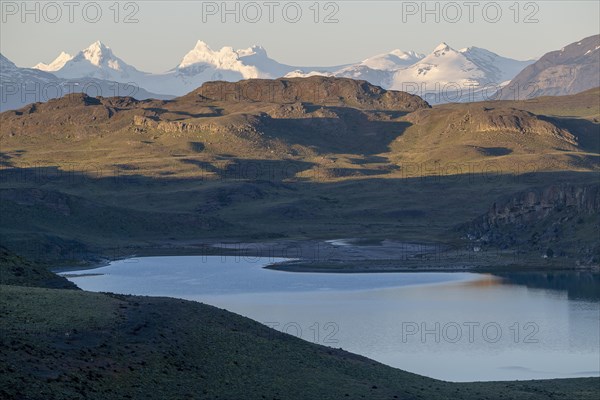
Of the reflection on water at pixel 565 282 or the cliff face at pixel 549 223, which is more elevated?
the cliff face at pixel 549 223

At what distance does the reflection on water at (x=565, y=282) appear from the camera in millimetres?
89988

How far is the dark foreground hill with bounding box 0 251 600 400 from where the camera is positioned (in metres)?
37.9

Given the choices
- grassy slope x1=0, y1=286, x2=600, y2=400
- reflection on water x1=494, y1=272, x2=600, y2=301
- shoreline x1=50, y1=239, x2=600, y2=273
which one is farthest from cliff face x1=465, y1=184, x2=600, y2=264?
grassy slope x1=0, y1=286, x2=600, y2=400

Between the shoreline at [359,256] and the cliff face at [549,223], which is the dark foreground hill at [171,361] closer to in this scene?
the shoreline at [359,256]

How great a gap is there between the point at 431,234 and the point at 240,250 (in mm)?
22616

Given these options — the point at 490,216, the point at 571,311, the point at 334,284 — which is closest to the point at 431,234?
the point at 490,216

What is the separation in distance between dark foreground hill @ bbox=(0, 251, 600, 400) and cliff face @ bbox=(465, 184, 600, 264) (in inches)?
2433

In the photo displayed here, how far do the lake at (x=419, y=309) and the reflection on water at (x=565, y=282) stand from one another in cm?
8

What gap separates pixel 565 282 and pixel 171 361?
60.7m

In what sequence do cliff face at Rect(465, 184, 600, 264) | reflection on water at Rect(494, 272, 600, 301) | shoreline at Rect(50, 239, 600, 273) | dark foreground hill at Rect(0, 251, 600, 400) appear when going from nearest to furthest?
dark foreground hill at Rect(0, 251, 600, 400), reflection on water at Rect(494, 272, 600, 301), shoreline at Rect(50, 239, 600, 273), cliff face at Rect(465, 184, 600, 264)

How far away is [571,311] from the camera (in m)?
79.2

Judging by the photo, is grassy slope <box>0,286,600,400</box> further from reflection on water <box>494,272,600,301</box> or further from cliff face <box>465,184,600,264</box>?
cliff face <box>465,184,600,264</box>

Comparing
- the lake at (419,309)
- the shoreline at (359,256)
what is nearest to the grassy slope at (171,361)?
the lake at (419,309)

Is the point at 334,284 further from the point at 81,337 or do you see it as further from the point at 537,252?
the point at 81,337
